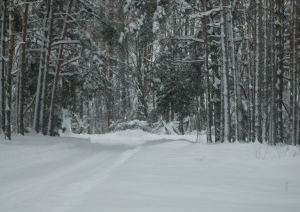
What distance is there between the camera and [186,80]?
65.7 ft

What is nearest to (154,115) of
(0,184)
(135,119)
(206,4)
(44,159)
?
(135,119)

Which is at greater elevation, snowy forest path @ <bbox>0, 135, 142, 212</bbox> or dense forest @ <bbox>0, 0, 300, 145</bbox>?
dense forest @ <bbox>0, 0, 300, 145</bbox>

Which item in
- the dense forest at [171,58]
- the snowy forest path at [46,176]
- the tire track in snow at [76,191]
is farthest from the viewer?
the dense forest at [171,58]

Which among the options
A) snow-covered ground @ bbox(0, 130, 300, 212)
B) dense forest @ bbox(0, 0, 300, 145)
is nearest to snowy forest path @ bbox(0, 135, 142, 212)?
snow-covered ground @ bbox(0, 130, 300, 212)

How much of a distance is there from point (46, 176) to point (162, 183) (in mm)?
3219

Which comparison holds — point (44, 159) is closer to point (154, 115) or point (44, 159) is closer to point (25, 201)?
point (25, 201)

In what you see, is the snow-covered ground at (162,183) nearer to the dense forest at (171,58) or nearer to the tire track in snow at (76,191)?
the tire track in snow at (76,191)

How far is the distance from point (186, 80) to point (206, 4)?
4.20m

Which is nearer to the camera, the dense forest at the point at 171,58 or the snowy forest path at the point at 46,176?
the snowy forest path at the point at 46,176

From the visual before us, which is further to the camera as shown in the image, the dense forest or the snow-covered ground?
the dense forest

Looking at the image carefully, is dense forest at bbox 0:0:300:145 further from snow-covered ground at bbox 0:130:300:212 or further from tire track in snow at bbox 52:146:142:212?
tire track in snow at bbox 52:146:142:212

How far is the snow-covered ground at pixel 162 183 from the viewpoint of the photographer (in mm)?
5492

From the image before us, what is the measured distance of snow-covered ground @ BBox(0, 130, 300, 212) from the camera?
5492 mm

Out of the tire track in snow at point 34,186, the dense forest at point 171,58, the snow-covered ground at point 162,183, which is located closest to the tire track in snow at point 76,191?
the snow-covered ground at point 162,183
